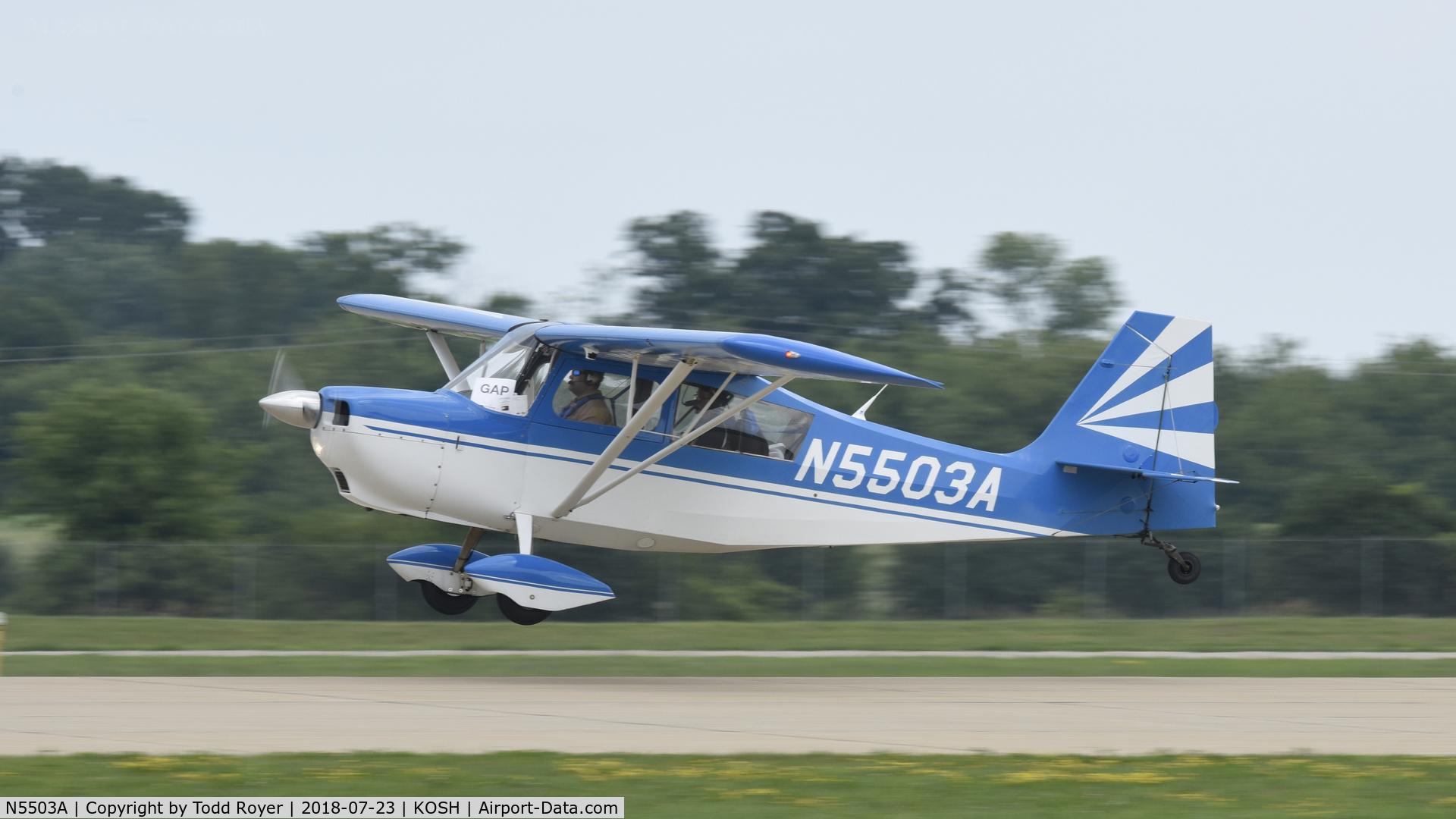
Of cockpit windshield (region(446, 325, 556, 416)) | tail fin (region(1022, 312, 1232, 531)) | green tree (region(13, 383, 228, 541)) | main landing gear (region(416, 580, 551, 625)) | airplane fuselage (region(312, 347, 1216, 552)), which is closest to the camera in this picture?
airplane fuselage (region(312, 347, 1216, 552))

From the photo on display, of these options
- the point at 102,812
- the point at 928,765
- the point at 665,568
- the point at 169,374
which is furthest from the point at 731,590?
the point at 169,374

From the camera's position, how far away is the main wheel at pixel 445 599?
51.3 feet

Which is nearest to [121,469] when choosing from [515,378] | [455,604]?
[455,604]

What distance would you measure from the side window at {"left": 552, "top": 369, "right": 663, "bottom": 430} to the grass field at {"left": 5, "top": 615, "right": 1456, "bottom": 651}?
5655 mm

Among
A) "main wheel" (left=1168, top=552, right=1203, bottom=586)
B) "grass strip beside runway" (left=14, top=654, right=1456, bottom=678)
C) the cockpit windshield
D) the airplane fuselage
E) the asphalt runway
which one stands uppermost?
the cockpit windshield

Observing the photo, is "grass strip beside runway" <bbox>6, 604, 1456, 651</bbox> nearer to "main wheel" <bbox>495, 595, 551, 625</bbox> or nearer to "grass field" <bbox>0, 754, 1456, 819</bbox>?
"main wheel" <bbox>495, 595, 551, 625</bbox>

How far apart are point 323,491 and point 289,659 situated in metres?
20.8

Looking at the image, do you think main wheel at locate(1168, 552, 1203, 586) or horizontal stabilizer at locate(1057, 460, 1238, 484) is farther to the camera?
main wheel at locate(1168, 552, 1203, 586)

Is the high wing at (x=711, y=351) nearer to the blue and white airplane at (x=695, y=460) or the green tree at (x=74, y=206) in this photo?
the blue and white airplane at (x=695, y=460)

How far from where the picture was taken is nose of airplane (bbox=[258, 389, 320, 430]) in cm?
1438

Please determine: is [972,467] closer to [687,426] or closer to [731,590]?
[687,426]

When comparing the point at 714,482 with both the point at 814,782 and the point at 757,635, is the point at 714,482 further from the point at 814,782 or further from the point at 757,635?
the point at 757,635

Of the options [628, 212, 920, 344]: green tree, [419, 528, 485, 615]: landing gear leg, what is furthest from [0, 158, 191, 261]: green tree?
[419, 528, 485, 615]: landing gear leg
